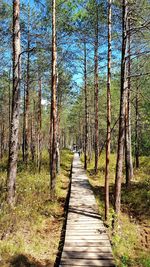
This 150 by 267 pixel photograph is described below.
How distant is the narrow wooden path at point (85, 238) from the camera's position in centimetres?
721

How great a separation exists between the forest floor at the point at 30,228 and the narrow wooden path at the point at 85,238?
0.51 m

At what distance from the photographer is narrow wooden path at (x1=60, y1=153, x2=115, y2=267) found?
721cm

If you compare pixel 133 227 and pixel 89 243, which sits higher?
pixel 89 243

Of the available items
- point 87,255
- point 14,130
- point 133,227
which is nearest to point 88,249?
point 87,255

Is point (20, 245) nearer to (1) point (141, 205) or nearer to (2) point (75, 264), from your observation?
(2) point (75, 264)

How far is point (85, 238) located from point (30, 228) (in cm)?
188

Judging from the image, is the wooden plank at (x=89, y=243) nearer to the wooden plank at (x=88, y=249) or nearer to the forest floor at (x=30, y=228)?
the wooden plank at (x=88, y=249)

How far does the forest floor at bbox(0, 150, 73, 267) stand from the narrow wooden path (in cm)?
51

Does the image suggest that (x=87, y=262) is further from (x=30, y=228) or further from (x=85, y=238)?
(x=30, y=228)

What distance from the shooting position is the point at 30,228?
938 cm

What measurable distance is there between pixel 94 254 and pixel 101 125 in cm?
3738

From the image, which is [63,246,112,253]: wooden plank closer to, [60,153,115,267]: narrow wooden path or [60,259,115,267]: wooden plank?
[60,153,115,267]: narrow wooden path

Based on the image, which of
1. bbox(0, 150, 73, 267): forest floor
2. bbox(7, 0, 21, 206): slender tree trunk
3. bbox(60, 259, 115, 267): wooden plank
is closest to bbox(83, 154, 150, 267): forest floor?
bbox(60, 259, 115, 267): wooden plank

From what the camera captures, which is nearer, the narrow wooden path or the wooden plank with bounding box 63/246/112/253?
the narrow wooden path
